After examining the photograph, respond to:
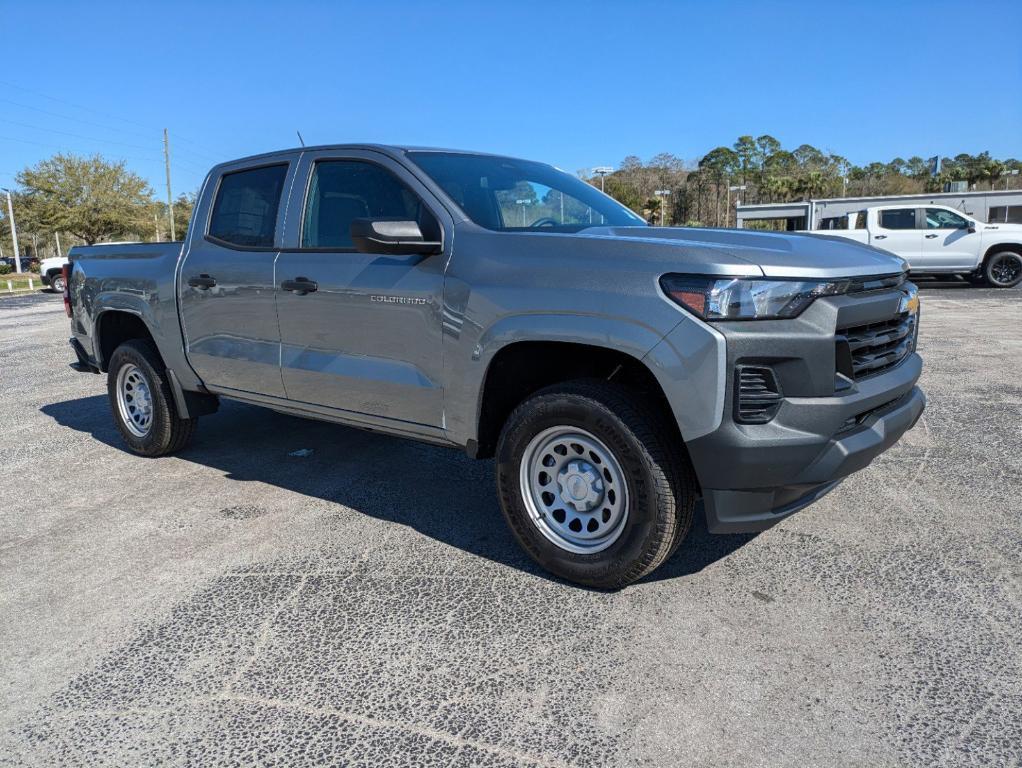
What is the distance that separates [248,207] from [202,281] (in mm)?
515

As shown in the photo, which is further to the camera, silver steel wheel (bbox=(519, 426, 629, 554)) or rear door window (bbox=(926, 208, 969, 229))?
rear door window (bbox=(926, 208, 969, 229))

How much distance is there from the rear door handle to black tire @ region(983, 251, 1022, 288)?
17020 millimetres

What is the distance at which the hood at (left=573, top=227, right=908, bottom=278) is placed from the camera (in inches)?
108

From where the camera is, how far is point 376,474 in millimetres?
4805

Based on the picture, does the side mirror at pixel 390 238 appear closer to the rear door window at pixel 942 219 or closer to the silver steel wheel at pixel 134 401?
the silver steel wheel at pixel 134 401

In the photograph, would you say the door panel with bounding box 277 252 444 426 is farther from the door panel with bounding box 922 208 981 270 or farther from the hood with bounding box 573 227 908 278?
the door panel with bounding box 922 208 981 270

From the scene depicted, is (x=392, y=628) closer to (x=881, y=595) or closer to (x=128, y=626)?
(x=128, y=626)

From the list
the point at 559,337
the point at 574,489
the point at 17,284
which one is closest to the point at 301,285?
the point at 559,337

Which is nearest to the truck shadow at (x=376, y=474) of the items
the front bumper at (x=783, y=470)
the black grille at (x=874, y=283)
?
the front bumper at (x=783, y=470)

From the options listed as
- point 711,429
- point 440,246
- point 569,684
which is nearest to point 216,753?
point 569,684

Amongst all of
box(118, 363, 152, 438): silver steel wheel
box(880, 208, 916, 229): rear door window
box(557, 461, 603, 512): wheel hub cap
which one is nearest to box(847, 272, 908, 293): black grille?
box(557, 461, 603, 512): wheel hub cap

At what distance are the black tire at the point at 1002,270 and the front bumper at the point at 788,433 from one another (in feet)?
53.7

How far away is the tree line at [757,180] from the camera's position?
6444cm

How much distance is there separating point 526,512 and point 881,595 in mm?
1456
